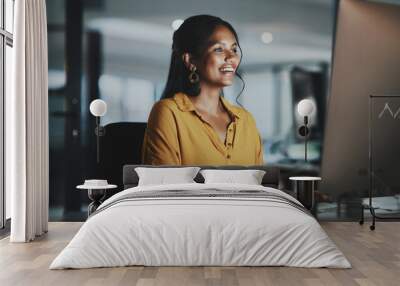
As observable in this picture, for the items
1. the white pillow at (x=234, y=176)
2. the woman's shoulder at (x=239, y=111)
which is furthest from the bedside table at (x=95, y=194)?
the woman's shoulder at (x=239, y=111)

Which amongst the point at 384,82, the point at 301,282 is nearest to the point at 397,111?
the point at 384,82

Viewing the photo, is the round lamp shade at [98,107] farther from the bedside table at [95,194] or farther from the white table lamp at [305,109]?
the white table lamp at [305,109]

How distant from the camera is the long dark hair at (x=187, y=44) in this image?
7449 mm

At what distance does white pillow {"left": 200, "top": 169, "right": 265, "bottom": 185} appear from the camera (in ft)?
21.6

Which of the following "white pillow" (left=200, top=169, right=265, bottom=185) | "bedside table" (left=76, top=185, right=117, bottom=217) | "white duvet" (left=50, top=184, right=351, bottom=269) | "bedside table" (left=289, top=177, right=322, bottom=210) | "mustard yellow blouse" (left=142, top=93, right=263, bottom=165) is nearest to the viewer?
"white duvet" (left=50, top=184, right=351, bottom=269)

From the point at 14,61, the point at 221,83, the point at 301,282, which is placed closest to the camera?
the point at 301,282

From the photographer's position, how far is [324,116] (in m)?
7.49

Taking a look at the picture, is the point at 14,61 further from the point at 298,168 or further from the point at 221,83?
the point at 298,168

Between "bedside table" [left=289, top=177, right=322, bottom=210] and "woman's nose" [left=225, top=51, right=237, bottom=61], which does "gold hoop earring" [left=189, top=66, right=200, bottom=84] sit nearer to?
"woman's nose" [left=225, top=51, right=237, bottom=61]

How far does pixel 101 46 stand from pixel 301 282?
4.65 m

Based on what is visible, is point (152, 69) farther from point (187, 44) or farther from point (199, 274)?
point (199, 274)

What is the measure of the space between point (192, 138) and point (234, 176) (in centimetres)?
98

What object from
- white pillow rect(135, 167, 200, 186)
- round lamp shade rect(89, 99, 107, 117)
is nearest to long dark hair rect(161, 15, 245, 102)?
round lamp shade rect(89, 99, 107, 117)

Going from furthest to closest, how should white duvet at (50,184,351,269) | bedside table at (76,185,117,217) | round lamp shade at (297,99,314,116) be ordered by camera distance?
round lamp shade at (297,99,314,116)
bedside table at (76,185,117,217)
white duvet at (50,184,351,269)
